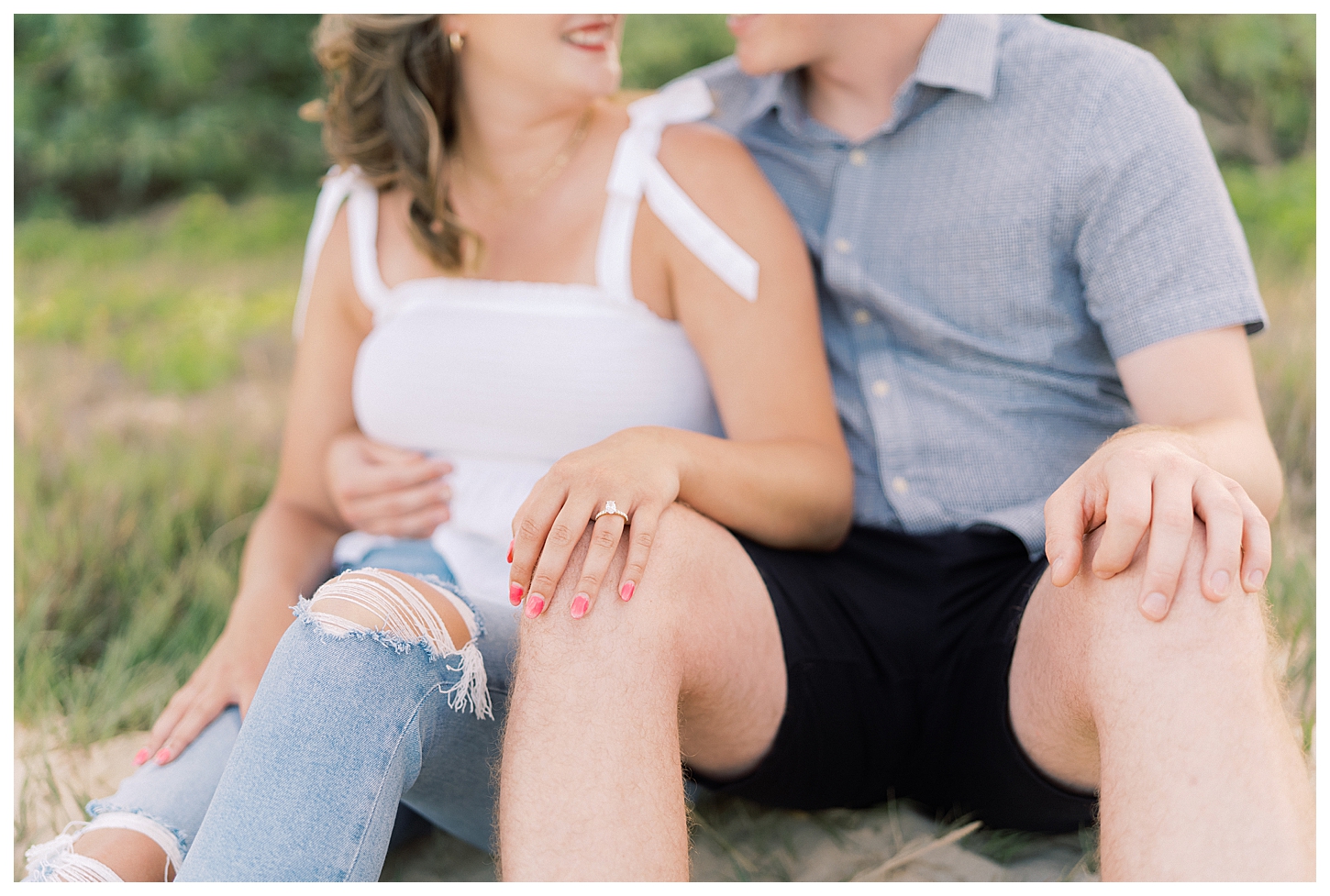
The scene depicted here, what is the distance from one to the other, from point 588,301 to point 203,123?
5.80 metres

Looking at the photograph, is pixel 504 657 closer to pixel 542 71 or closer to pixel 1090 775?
pixel 1090 775

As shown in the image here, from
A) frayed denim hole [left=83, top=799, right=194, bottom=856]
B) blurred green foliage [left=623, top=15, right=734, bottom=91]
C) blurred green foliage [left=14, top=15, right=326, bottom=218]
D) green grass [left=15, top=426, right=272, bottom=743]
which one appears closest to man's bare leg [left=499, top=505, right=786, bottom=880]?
frayed denim hole [left=83, top=799, right=194, bottom=856]

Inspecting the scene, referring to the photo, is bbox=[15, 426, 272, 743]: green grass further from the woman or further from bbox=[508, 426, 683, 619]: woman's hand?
bbox=[508, 426, 683, 619]: woman's hand

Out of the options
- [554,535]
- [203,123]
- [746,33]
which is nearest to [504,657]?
[554,535]

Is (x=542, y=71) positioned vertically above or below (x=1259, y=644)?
above

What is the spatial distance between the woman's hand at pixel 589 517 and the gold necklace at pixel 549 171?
761 mm

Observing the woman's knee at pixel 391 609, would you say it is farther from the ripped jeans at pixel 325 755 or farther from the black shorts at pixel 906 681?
the black shorts at pixel 906 681

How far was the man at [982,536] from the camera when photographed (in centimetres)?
110

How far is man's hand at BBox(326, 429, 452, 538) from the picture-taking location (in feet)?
5.94

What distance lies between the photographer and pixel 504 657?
1.42 meters

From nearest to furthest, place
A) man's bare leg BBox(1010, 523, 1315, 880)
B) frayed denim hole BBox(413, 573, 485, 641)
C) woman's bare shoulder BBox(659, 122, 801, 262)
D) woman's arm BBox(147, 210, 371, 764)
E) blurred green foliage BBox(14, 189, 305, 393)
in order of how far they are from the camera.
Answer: man's bare leg BBox(1010, 523, 1315, 880) → frayed denim hole BBox(413, 573, 485, 641) → woman's bare shoulder BBox(659, 122, 801, 262) → woman's arm BBox(147, 210, 371, 764) → blurred green foliage BBox(14, 189, 305, 393)

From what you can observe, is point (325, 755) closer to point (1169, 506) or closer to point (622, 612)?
point (622, 612)

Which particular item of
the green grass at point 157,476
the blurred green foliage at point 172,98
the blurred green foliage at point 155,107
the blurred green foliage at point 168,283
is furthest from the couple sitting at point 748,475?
the blurred green foliage at point 155,107

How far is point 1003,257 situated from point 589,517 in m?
0.86
